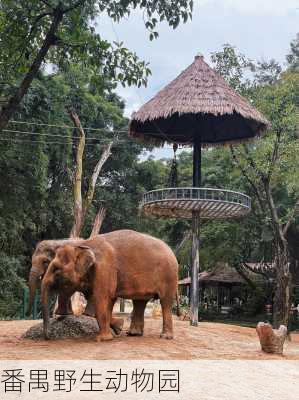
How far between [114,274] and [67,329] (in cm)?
126

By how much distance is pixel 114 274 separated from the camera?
9664 millimetres

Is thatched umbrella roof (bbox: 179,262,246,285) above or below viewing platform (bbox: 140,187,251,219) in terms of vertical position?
below

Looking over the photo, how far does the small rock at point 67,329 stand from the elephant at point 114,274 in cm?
27

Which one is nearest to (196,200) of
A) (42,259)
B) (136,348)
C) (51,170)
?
(42,259)

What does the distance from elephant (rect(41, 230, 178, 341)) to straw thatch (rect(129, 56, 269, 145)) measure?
209 inches

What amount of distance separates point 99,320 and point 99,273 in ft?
2.49

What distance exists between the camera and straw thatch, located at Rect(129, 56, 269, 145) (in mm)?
14539

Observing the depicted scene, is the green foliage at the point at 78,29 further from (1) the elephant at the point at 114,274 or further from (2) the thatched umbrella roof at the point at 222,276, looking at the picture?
(2) the thatched umbrella roof at the point at 222,276

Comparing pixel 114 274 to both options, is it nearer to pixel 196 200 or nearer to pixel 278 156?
pixel 196 200

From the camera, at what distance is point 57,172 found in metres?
23.1

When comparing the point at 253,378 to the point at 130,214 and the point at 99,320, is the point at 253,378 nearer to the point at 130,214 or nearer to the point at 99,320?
the point at 99,320

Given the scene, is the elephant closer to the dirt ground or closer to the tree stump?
the dirt ground

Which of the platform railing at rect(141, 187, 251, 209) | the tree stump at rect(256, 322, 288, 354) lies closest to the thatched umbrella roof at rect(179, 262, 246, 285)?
the platform railing at rect(141, 187, 251, 209)

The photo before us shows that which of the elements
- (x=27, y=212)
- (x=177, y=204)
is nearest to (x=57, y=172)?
(x=27, y=212)
